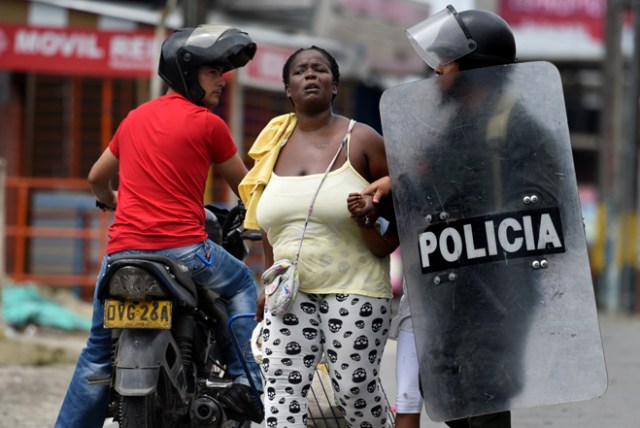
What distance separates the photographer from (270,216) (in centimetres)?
513

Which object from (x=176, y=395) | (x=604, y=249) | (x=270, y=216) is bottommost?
(x=604, y=249)

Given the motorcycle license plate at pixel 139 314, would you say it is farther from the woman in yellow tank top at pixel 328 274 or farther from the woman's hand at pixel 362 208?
the woman's hand at pixel 362 208

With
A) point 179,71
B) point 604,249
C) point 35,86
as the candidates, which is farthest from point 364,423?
point 604,249

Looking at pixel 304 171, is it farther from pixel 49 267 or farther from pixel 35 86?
pixel 35 86

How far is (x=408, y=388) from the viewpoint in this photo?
16.8 ft

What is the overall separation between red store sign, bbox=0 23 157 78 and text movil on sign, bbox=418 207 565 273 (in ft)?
37.4

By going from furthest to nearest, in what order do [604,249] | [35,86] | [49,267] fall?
[604,249], [35,86], [49,267]

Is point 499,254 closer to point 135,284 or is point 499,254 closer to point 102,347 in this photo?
point 135,284

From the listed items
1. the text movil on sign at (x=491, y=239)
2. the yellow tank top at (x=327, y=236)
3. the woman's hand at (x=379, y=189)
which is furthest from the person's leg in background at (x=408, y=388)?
the woman's hand at (x=379, y=189)

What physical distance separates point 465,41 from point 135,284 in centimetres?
161

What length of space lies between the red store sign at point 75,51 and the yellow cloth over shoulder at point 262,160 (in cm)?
1076

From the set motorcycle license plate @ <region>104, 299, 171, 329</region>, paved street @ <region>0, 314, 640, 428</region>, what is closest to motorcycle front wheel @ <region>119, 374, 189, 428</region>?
motorcycle license plate @ <region>104, 299, 171, 329</region>

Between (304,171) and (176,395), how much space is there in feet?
3.91

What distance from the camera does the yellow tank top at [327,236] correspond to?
16.7ft
